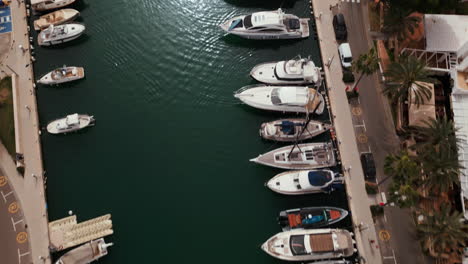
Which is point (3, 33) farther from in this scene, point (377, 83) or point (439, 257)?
point (439, 257)

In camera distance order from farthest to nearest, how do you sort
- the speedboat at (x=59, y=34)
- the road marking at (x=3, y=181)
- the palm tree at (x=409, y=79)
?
the speedboat at (x=59, y=34) → the road marking at (x=3, y=181) → the palm tree at (x=409, y=79)

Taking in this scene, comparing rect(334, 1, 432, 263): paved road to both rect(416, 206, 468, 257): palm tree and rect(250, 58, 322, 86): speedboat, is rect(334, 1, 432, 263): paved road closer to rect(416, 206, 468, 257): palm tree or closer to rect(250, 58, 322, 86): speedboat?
rect(416, 206, 468, 257): palm tree

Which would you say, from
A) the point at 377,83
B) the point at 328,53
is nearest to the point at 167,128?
the point at 328,53

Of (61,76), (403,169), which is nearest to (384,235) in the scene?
(403,169)

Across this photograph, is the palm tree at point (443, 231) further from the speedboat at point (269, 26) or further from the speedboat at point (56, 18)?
the speedboat at point (56, 18)

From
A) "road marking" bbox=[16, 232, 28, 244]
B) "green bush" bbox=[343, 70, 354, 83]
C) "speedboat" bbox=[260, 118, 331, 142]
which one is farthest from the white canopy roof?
"road marking" bbox=[16, 232, 28, 244]

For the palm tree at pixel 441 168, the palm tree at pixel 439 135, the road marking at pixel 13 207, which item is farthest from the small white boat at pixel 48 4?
the palm tree at pixel 441 168
